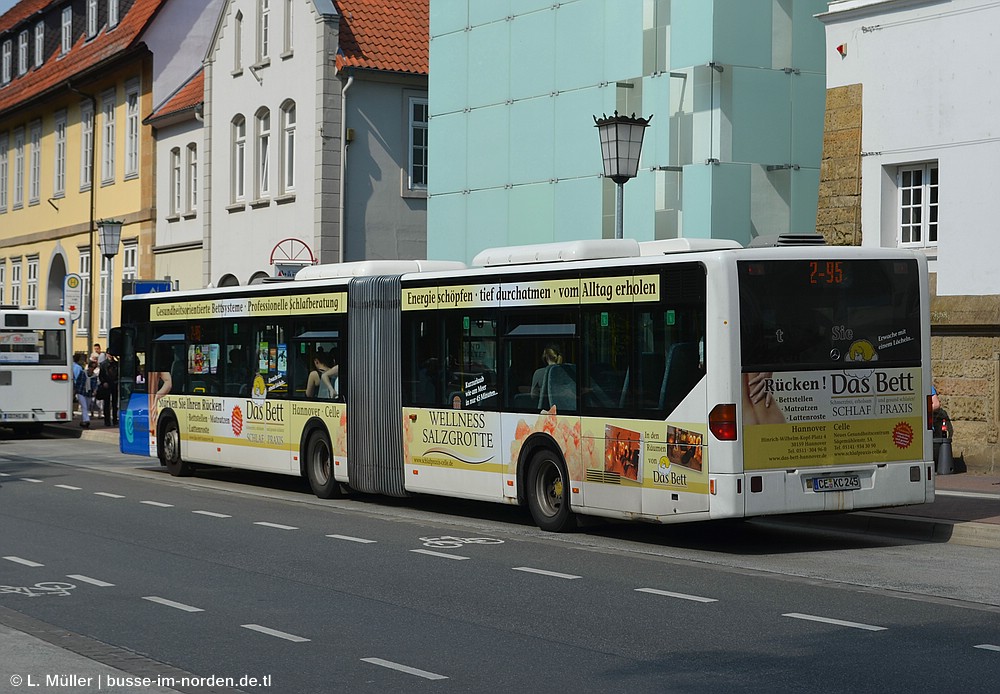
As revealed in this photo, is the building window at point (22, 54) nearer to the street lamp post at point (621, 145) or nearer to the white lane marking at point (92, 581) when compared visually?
the street lamp post at point (621, 145)

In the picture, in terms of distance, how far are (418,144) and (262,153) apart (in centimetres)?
412

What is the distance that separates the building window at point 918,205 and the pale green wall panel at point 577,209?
6.84 meters

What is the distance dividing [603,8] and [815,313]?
15.4 meters

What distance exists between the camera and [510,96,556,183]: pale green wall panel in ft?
97.5

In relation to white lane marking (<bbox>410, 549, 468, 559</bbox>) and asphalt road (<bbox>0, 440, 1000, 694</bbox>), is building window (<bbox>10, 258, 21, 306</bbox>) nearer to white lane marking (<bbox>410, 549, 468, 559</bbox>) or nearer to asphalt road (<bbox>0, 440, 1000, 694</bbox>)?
asphalt road (<bbox>0, 440, 1000, 694</bbox>)

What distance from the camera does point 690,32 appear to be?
26.2 m

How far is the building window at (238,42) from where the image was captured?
40562mm

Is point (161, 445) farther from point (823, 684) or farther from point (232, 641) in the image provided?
point (823, 684)

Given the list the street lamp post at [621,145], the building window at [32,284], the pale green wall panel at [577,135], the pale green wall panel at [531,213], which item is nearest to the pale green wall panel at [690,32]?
the pale green wall panel at [577,135]

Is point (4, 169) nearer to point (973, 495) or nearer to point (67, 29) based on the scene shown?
point (67, 29)

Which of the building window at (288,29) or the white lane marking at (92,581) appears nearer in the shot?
the white lane marking at (92,581)

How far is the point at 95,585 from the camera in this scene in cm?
1182

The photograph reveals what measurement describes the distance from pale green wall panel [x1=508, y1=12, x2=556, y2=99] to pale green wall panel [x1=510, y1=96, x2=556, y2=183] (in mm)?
249

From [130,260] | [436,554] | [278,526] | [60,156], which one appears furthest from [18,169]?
[436,554]
